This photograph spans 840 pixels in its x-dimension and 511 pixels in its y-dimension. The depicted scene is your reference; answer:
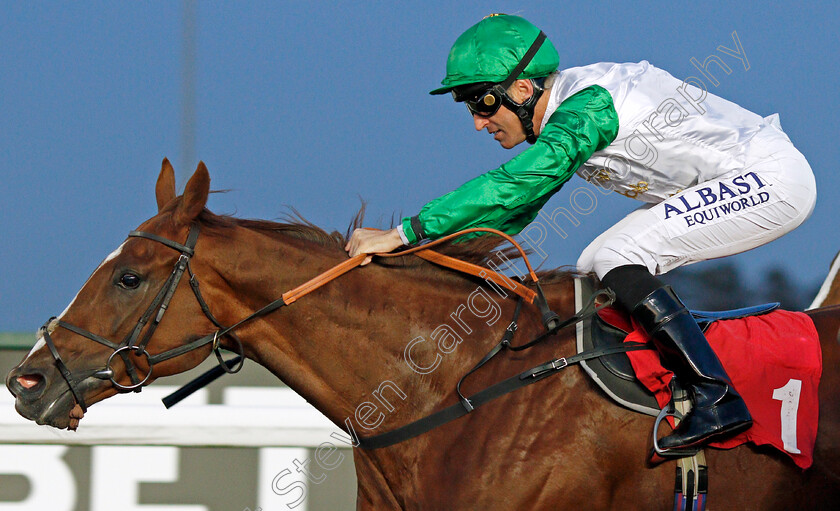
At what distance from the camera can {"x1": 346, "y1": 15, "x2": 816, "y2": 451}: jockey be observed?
2457mm

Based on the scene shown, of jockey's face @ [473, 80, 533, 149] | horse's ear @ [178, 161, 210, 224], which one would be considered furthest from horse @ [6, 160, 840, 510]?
jockey's face @ [473, 80, 533, 149]

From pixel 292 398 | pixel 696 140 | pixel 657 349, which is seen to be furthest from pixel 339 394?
pixel 292 398

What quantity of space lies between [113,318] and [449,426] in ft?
3.43

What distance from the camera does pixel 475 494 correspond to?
7.44 ft

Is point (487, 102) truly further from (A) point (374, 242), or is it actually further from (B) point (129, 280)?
(B) point (129, 280)

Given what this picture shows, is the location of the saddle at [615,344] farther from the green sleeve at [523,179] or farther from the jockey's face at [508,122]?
the jockey's face at [508,122]

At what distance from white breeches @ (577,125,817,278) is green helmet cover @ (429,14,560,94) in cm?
61

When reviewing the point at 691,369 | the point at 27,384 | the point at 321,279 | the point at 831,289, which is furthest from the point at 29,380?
the point at 831,289

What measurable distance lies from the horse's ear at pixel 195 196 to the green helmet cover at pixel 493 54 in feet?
2.71

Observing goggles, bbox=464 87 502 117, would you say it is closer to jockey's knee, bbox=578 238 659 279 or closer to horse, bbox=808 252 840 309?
jockey's knee, bbox=578 238 659 279

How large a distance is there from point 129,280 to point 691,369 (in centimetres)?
164

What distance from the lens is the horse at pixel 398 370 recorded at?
7.62 feet

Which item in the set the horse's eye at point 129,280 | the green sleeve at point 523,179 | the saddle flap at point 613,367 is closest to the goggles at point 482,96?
the green sleeve at point 523,179

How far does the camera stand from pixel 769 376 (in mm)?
2396
